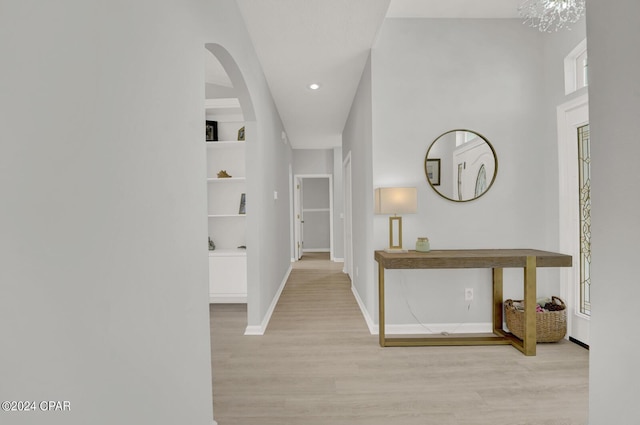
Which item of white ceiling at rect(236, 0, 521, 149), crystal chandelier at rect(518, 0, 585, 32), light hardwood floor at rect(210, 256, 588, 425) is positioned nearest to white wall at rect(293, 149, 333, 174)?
white ceiling at rect(236, 0, 521, 149)

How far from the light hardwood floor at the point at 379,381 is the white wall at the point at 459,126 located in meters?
0.58

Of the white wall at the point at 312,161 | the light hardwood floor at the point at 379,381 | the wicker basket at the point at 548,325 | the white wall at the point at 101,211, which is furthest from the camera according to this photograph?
the white wall at the point at 312,161

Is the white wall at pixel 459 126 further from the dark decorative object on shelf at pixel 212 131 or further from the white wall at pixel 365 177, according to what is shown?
the dark decorative object on shelf at pixel 212 131

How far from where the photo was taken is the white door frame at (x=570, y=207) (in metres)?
2.88

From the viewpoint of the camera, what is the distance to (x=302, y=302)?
4289 mm

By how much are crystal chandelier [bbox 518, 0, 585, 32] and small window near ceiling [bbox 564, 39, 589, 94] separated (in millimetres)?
255

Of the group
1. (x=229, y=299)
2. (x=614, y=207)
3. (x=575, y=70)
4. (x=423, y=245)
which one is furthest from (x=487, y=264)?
(x=229, y=299)

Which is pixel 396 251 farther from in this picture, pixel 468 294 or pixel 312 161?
pixel 312 161

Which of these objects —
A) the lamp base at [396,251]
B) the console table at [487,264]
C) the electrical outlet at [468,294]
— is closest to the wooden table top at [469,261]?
the console table at [487,264]

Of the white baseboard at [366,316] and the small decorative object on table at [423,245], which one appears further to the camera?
the white baseboard at [366,316]

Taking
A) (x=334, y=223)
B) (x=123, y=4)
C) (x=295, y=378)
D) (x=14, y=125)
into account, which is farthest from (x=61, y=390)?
(x=334, y=223)

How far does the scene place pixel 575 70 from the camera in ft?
9.40

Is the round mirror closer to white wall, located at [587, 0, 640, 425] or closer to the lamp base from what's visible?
the lamp base

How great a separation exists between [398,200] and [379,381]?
1386 millimetres
